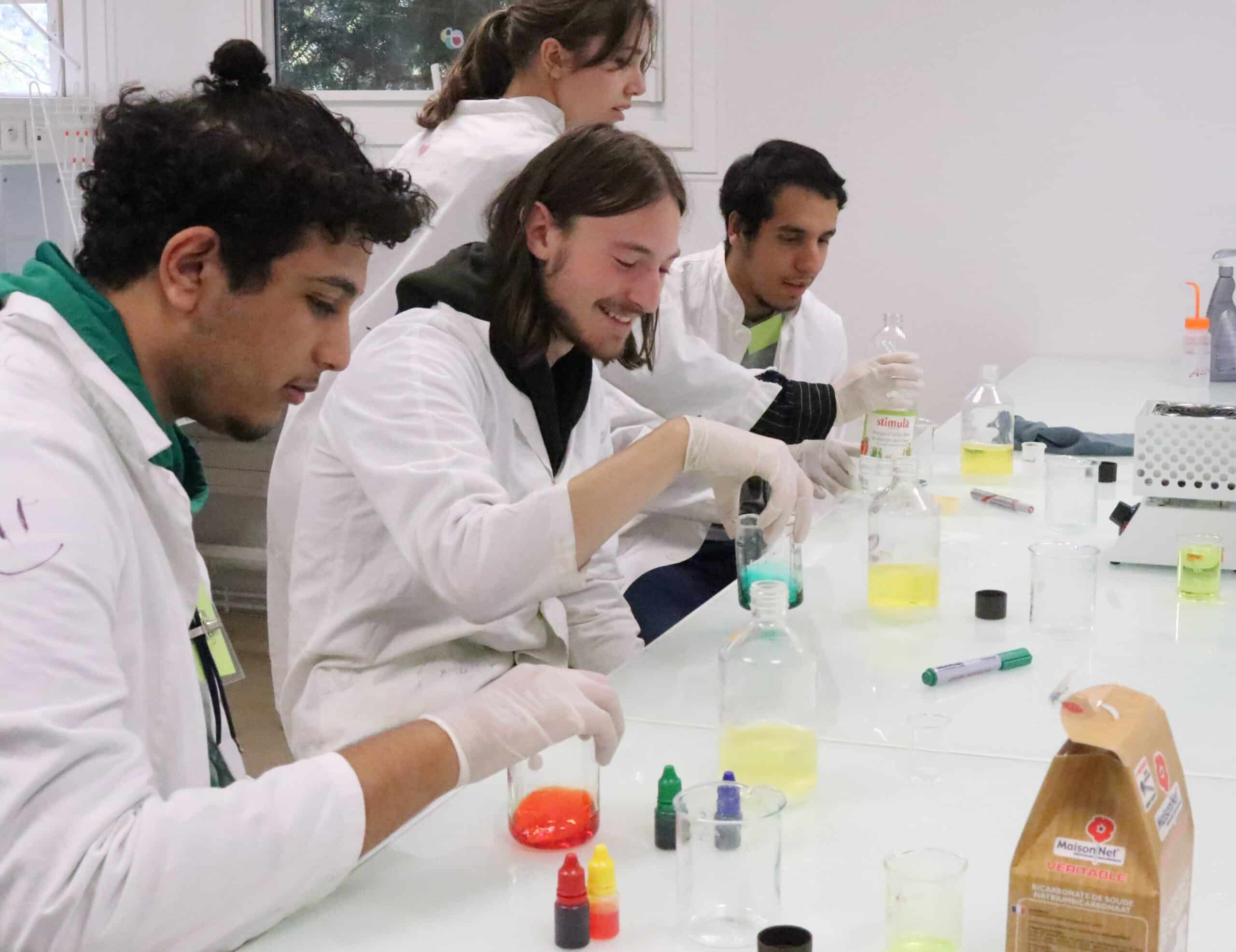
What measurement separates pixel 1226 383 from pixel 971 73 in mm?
1135

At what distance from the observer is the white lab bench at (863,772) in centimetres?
101

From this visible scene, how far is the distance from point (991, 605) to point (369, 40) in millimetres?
3306

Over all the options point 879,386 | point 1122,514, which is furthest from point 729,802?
point 879,386

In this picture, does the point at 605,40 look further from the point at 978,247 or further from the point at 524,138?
the point at 978,247

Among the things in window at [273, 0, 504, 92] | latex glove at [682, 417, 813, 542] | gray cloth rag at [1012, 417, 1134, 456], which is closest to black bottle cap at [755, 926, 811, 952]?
latex glove at [682, 417, 813, 542]

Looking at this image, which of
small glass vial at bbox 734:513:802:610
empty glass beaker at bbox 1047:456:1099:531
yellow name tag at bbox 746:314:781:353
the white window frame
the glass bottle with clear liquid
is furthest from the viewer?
the white window frame

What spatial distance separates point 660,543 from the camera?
8.54ft

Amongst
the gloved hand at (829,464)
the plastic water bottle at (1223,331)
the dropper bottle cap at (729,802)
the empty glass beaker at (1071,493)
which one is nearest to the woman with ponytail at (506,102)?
the gloved hand at (829,464)

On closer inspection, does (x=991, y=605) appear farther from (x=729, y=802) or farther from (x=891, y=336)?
(x=891, y=336)

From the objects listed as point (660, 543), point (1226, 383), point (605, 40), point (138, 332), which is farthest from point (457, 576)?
point (1226, 383)

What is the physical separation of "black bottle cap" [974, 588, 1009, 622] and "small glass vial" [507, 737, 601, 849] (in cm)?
69

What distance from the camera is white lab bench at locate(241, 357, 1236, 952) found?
1015 mm

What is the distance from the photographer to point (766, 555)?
1.83 metres

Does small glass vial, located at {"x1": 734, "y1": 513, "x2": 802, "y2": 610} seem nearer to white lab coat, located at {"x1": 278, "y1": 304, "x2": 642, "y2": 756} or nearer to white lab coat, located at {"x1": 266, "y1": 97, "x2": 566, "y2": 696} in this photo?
white lab coat, located at {"x1": 278, "y1": 304, "x2": 642, "y2": 756}
